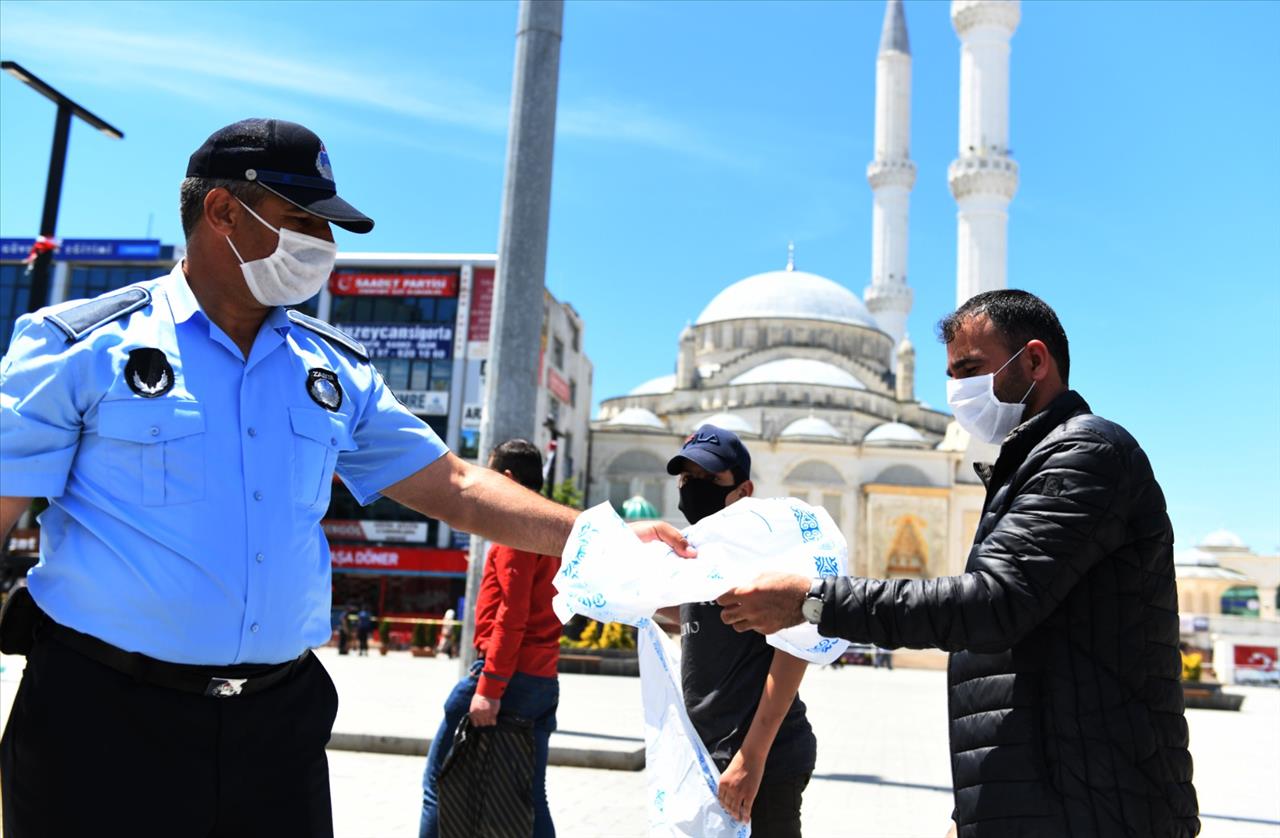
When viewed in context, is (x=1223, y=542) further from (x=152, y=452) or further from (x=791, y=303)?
(x=152, y=452)

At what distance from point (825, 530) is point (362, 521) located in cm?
3471

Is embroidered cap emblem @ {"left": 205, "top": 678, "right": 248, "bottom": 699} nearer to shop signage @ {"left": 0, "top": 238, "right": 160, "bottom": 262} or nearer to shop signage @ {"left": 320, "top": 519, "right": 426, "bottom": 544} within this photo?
shop signage @ {"left": 320, "top": 519, "right": 426, "bottom": 544}

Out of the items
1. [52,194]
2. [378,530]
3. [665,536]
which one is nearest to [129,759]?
[665,536]

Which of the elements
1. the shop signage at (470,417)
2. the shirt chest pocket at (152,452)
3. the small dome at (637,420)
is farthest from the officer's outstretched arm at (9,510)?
the small dome at (637,420)

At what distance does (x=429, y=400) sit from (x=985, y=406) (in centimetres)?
3550

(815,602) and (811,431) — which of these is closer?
(815,602)

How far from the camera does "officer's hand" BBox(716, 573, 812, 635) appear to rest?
7.75 feet

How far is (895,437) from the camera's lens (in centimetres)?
4822

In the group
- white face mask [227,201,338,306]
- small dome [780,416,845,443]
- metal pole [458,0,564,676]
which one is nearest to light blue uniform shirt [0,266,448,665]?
white face mask [227,201,338,306]

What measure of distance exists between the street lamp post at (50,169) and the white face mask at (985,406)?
9278 millimetres

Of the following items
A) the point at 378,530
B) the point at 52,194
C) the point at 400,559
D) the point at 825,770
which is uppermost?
the point at 52,194

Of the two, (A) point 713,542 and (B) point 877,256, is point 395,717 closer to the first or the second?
(A) point 713,542

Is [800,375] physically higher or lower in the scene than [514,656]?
higher

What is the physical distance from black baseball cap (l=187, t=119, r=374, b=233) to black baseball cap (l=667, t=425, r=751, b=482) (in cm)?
131
